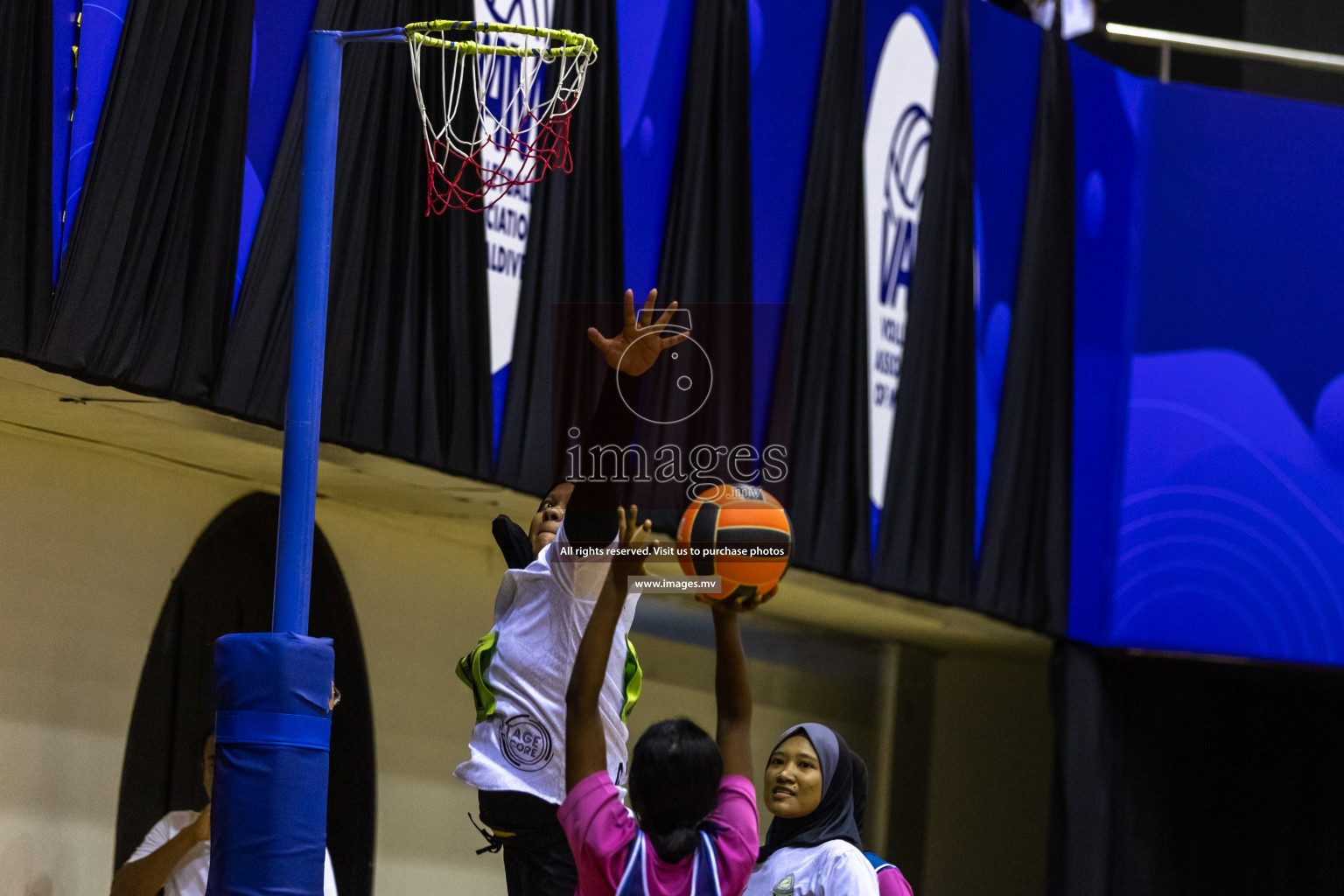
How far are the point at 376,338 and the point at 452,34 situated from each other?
1190 millimetres

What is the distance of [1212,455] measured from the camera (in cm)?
927

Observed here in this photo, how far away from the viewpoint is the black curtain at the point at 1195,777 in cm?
924

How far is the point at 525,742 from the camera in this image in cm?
396

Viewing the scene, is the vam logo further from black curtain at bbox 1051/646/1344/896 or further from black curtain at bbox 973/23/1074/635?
black curtain at bbox 1051/646/1344/896

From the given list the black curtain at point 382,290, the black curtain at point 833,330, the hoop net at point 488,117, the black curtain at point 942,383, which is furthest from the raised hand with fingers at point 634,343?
the black curtain at point 942,383

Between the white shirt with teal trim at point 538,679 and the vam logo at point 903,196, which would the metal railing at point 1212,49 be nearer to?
the vam logo at point 903,196

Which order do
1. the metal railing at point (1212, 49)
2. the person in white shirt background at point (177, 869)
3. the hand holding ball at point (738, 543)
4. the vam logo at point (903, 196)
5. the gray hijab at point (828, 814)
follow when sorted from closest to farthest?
the hand holding ball at point (738, 543) < the gray hijab at point (828, 814) < the person in white shirt background at point (177, 869) < the vam logo at point (903, 196) < the metal railing at point (1212, 49)

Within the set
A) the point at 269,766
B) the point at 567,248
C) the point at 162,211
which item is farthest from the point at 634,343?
the point at 567,248

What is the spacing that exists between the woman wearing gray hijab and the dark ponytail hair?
129cm

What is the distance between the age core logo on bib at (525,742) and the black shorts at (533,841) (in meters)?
0.09

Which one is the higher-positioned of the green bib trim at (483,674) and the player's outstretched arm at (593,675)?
the player's outstretched arm at (593,675)

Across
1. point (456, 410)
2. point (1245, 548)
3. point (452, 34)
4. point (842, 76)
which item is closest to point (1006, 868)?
point (1245, 548)

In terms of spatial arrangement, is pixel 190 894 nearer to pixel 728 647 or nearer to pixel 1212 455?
pixel 728 647

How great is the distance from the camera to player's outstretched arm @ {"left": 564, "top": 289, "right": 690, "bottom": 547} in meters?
3.75
